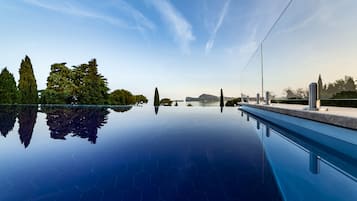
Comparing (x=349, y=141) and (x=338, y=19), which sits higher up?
(x=338, y=19)

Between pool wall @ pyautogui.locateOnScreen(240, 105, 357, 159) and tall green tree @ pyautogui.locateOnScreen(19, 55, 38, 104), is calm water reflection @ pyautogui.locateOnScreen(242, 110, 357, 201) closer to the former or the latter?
pool wall @ pyautogui.locateOnScreen(240, 105, 357, 159)

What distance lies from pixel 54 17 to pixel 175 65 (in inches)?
332

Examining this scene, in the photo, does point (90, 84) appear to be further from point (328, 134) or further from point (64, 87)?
point (328, 134)

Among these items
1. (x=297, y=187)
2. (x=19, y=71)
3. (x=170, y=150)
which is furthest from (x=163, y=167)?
(x=19, y=71)

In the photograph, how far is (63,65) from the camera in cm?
1639

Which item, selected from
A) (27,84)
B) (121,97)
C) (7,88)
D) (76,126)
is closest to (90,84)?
(121,97)

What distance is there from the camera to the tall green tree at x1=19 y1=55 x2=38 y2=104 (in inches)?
619

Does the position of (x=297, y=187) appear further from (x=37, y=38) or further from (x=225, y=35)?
(x=37, y=38)

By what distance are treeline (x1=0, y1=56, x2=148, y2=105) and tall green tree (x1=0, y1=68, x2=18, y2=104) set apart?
2.5 inches

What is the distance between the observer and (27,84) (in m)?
15.9

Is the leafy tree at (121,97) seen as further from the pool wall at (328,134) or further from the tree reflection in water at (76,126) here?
the pool wall at (328,134)

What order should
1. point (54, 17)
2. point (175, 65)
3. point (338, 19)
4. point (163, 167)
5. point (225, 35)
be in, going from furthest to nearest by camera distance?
point (175, 65)
point (225, 35)
point (54, 17)
point (338, 19)
point (163, 167)

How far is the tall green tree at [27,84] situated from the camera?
51.6 feet

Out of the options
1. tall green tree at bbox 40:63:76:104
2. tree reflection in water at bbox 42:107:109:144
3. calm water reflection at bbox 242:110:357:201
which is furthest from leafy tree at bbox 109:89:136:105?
calm water reflection at bbox 242:110:357:201
